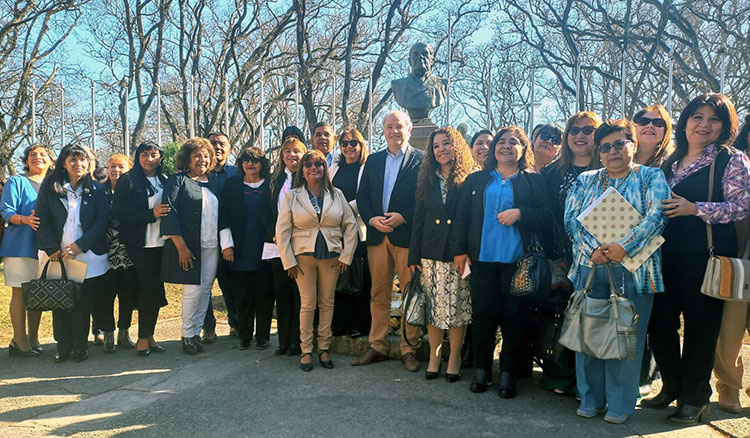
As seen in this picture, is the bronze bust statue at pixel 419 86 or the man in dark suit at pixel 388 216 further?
the bronze bust statue at pixel 419 86

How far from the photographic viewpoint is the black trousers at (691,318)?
10.8 ft

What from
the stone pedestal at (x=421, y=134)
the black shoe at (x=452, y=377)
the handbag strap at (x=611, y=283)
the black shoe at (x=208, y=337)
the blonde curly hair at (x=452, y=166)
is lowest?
the black shoe at (x=452, y=377)

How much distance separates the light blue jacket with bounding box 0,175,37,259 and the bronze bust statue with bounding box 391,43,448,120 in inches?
191

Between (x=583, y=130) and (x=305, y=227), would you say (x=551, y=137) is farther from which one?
(x=305, y=227)

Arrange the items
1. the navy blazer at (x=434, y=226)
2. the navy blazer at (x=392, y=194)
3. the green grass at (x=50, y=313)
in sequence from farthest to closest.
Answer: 1. the green grass at (x=50, y=313)
2. the navy blazer at (x=392, y=194)
3. the navy blazer at (x=434, y=226)

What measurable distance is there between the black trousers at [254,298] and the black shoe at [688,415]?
3285mm

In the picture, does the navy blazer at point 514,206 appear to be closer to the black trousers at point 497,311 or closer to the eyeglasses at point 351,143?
the black trousers at point 497,311

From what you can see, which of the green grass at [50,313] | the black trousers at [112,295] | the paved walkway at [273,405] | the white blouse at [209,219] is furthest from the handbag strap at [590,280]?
the green grass at [50,313]

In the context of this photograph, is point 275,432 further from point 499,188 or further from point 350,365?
point 499,188

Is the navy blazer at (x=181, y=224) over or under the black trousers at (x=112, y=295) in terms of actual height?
over

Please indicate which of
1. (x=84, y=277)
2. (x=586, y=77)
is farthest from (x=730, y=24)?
(x=84, y=277)

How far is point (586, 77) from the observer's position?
20781 millimetres

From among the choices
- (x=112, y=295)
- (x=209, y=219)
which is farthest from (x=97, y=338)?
(x=209, y=219)

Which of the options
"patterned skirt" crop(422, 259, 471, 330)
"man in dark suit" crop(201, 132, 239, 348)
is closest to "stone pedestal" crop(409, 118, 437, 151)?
"man in dark suit" crop(201, 132, 239, 348)
